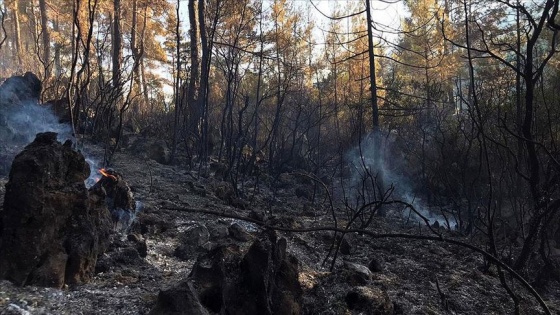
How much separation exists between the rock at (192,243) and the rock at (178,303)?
1409 millimetres

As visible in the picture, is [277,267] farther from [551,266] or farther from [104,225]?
[551,266]

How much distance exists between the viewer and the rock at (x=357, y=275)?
3152mm

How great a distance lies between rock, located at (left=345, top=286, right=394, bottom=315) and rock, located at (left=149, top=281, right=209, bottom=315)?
45.0 inches

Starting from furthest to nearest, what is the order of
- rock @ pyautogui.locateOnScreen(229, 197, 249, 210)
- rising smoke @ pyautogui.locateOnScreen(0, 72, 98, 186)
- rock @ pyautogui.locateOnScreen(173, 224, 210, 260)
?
rock @ pyautogui.locateOnScreen(229, 197, 249, 210)
rising smoke @ pyautogui.locateOnScreen(0, 72, 98, 186)
rock @ pyautogui.locateOnScreen(173, 224, 210, 260)

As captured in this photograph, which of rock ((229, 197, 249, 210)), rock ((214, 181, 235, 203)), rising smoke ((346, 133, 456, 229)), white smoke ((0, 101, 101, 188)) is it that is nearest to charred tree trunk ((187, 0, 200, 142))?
rock ((214, 181, 235, 203))

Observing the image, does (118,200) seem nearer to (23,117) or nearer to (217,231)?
(217,231)

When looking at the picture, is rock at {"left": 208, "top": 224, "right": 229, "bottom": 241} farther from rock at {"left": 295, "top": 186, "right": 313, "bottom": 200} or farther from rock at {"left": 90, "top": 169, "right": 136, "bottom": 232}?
rock at {"left": 295, "top": 186, "right": 313, "bottom": 200}

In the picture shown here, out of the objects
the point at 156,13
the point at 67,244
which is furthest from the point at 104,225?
the point at 156,13

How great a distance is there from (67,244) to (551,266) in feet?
15.3

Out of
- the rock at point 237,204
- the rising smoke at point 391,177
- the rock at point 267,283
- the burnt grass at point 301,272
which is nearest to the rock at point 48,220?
the burnt grass at point 301,272

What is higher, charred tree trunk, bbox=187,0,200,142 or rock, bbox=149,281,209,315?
charred tree trunk, bbox=187,0,200,142

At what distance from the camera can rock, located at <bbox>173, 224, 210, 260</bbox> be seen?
138 inches

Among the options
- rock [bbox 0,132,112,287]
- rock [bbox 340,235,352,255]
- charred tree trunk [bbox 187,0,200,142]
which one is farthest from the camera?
charred tree trunk [bbox 187,0,200,142]

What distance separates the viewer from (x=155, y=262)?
10.7 ft
